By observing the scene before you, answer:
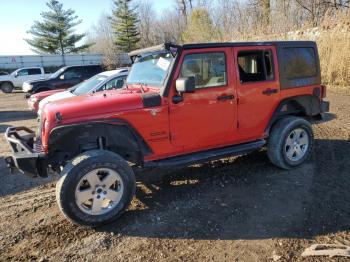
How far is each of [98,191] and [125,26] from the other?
45.6 meters

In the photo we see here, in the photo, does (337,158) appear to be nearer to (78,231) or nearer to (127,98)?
(127,98)

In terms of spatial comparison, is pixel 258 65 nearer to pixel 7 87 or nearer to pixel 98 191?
pixel 98 191

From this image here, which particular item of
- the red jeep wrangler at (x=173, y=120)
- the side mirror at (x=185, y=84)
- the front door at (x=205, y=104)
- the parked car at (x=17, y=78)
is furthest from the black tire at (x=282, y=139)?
the parked car at (x=17, y=78)

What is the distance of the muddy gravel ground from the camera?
3654mm

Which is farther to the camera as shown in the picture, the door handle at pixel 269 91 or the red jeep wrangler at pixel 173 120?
the door handle at pixel 269 91

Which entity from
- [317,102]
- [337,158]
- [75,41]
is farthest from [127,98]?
[75,41]

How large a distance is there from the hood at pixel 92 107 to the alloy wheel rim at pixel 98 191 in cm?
66

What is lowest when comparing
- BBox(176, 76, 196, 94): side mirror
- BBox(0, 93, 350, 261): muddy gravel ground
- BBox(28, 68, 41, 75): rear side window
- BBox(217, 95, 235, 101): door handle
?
BBox(0, 93, 350, 261): muddy gravel ground

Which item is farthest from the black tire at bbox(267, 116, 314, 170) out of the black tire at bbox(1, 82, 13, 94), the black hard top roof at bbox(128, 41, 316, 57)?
the black tire at bbox(1, 82, 13, 94)

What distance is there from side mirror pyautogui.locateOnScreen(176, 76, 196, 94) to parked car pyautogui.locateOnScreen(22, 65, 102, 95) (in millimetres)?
12644

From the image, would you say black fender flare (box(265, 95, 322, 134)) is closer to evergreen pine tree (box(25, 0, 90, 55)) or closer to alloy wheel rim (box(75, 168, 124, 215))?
alloy wheel rim (box(75, 168, 124, 215))

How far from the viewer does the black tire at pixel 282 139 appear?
18.1 feet

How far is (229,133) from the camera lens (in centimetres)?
516

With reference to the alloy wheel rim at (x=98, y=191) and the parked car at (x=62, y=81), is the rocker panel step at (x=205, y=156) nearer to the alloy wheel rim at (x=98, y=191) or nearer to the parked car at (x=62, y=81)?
the alloy wheel rim at (x=98, y=191)
